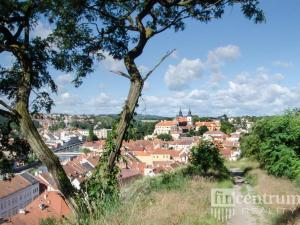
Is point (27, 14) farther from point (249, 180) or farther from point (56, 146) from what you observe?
point (56, 146)

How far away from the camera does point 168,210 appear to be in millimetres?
6129

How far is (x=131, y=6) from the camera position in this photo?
7406 millimetres

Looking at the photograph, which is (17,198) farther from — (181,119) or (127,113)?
(181,119)

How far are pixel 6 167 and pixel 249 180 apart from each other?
10.4 metres

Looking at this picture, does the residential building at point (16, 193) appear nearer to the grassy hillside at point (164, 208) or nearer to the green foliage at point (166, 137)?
the grassy hillside at point (164, 208)

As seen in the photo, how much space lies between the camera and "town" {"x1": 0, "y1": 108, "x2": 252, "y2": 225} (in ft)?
30.6

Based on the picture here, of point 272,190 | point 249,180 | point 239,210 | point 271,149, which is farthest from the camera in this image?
point 271,149

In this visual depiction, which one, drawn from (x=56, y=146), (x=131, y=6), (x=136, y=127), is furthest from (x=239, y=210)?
(x=56, y=146)

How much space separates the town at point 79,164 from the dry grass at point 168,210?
84 centimetres

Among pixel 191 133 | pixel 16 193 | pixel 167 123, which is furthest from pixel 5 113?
pixel 167 123

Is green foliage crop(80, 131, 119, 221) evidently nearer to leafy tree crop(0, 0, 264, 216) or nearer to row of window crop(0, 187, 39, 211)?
leafy tree crop(0, 0, 264, 216)

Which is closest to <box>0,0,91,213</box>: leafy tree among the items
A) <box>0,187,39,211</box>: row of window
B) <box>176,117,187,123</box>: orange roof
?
<box>0,187,39,211</box>: row of window

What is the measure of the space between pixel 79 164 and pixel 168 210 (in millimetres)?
67575

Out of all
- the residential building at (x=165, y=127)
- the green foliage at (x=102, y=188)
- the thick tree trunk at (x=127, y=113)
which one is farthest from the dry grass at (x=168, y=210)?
the residential building at (x=165, y=127)
